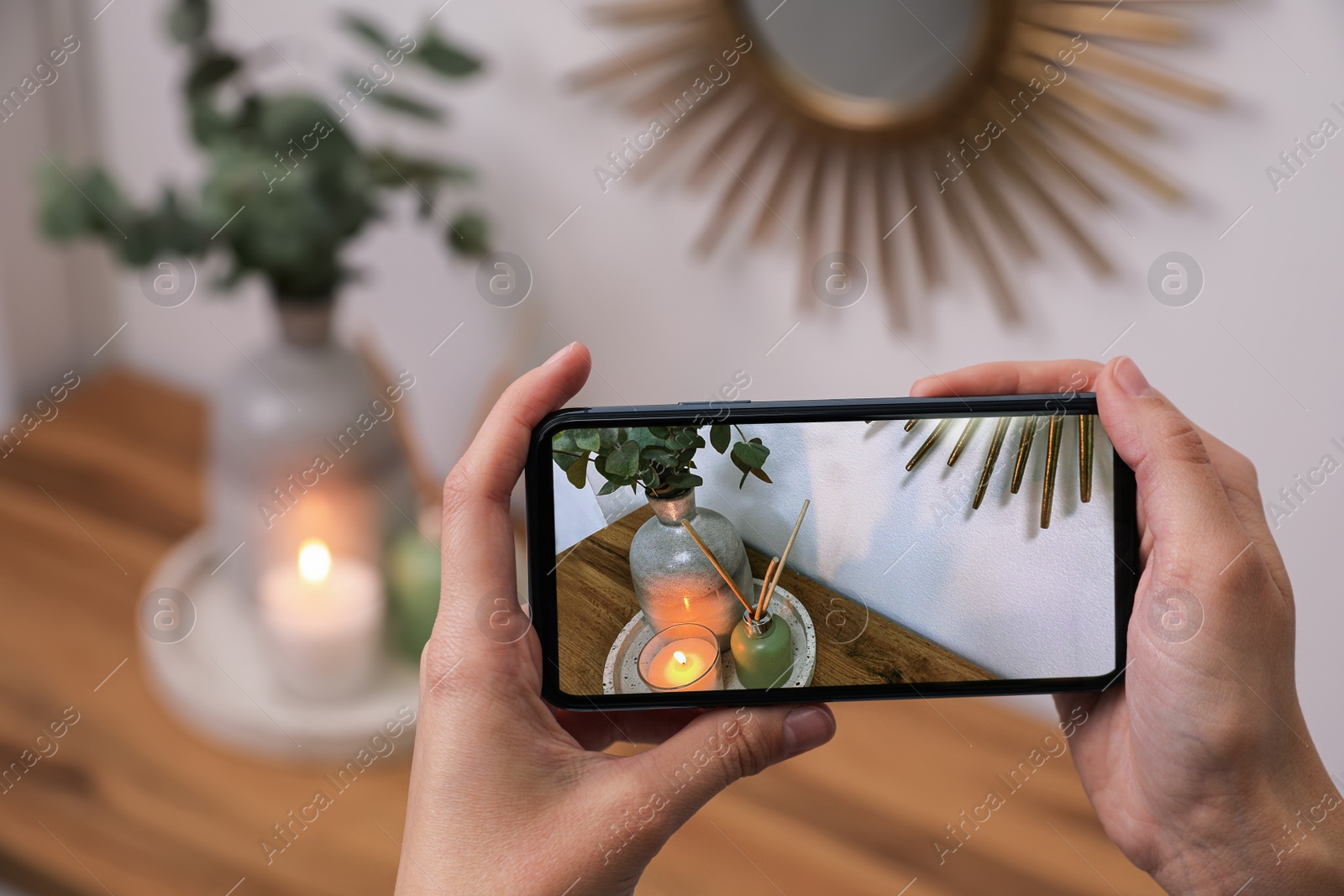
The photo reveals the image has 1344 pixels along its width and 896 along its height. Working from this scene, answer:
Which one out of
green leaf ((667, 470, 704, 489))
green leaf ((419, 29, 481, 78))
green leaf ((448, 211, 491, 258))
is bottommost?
green leaf ((667, 470, 704, 489))

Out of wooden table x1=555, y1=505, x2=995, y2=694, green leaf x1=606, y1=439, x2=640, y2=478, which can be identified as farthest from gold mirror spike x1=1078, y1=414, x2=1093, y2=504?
green leaf x1=606, y1=439, x2=640, y2=478

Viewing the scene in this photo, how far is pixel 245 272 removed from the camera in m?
0.83

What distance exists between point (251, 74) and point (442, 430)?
0.37m

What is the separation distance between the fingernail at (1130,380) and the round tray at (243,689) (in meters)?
0.62

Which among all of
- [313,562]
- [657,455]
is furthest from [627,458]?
[313,562]

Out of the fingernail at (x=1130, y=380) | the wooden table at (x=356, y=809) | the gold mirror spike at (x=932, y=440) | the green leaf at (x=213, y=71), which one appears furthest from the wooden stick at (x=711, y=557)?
the green leaf at (x=213, y=71)

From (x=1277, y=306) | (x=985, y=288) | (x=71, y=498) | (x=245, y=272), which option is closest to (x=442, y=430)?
(x=245, y=272)

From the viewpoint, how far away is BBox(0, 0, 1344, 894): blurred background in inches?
27.8

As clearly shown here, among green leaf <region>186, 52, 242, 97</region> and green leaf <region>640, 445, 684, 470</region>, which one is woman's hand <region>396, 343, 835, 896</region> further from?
green leaf <region>186, 52, 242, 97</region>

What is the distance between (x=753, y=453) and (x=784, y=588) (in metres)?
0.07

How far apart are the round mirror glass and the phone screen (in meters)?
0.33

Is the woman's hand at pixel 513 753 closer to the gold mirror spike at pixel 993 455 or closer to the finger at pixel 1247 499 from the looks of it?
the gold mirror spike at pixel 993 455

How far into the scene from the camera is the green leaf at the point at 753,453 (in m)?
0.50

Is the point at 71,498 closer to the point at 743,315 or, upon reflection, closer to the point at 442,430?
the point at 442,430
